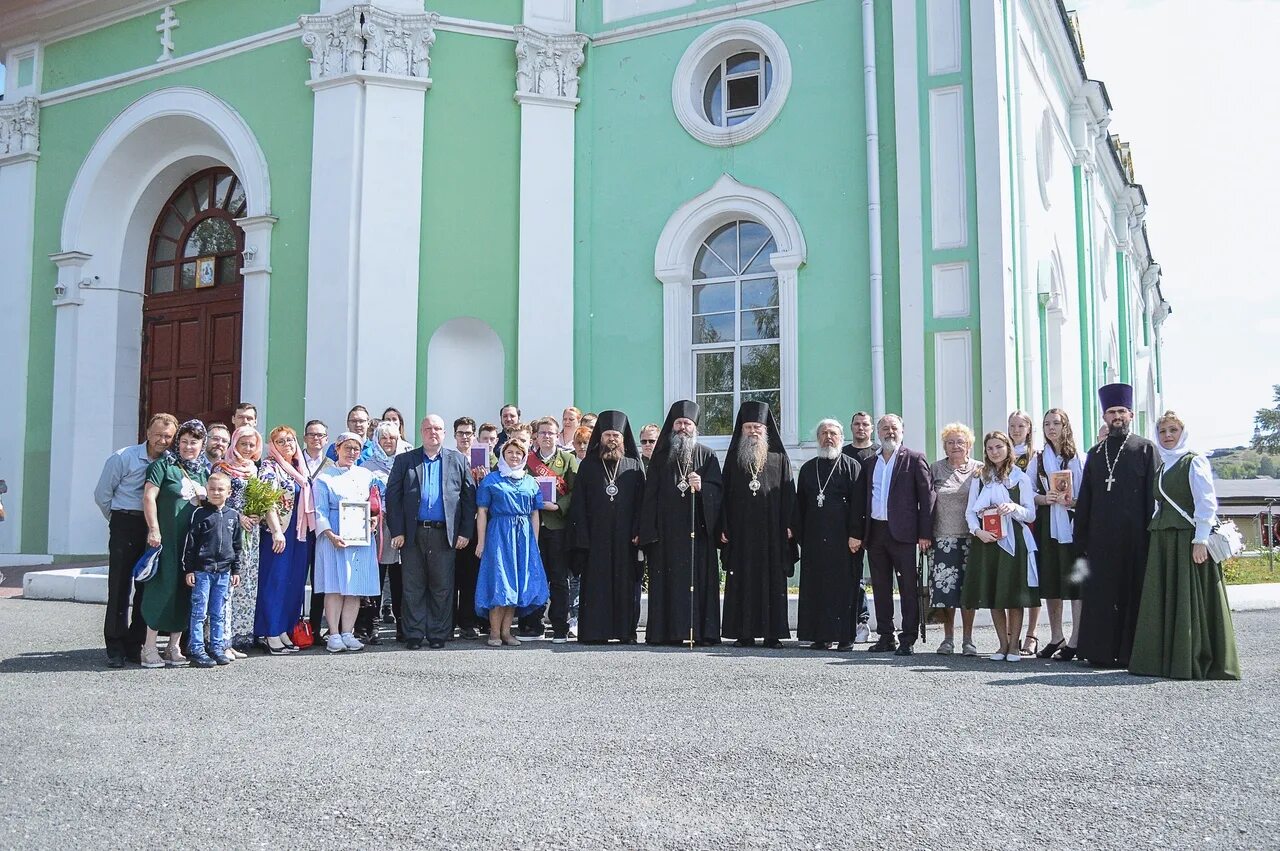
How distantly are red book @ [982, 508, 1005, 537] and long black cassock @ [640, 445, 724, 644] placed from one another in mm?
2124

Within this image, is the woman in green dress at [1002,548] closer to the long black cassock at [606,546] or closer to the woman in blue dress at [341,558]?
the long black cassock at [606,546]

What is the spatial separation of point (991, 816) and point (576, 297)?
36.1 ft

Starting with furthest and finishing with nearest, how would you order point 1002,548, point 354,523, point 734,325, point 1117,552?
point 734,325
point 354,523
point 1002,548
point 1117,552

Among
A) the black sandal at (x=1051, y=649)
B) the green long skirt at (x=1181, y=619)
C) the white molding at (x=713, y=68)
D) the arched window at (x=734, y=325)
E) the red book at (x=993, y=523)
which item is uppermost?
the white molding at (x=713, y=68)

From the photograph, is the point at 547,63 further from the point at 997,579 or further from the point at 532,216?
the point at 997,579

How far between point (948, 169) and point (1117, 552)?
245 inches

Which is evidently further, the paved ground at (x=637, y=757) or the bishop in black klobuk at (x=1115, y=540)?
the bishop in black klobuk at (x=1115, y=540)

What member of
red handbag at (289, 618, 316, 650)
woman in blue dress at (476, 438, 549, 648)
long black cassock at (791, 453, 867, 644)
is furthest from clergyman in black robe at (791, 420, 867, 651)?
red handbag at (289, 618, 316, 650)

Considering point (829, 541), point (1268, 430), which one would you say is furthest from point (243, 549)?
point (1268, 430)

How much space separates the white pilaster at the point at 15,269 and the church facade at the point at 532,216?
45mm

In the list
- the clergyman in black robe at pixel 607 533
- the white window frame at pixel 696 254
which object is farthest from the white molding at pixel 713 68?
the clergyman in black robe at pixel 607 533

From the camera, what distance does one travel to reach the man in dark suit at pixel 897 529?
27.9 feet

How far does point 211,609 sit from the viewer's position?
789cm

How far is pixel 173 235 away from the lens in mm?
17500
